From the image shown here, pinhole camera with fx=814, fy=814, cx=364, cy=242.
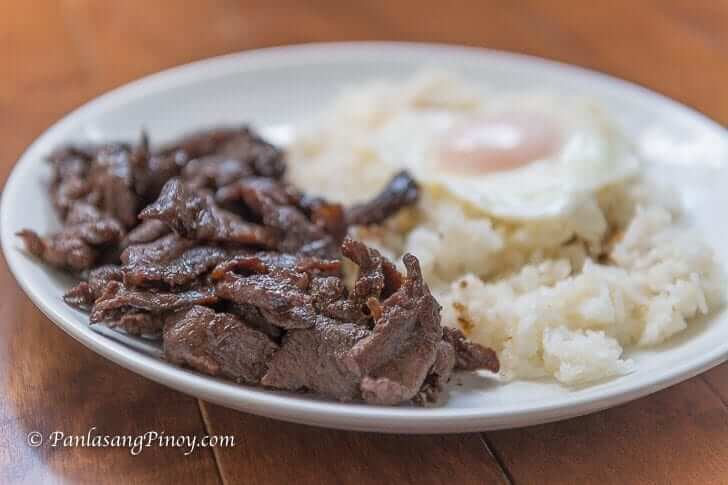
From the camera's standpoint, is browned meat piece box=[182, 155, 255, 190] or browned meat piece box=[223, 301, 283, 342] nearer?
browned meat piece box=[223, 301, 283, 342]

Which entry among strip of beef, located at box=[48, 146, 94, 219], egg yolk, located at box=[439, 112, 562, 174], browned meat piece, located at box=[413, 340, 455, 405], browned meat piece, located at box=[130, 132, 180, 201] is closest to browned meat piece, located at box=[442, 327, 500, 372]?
browned meat piece, located at box=[413, 340, 455, 405]

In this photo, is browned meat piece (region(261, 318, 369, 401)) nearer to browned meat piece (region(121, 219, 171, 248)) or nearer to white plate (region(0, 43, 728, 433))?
white plate (region(0, 43, 728, 433))

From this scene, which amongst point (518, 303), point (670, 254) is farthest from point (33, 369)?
point (670, 254)

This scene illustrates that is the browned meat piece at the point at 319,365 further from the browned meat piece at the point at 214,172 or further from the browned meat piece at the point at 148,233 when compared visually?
the browned meat piece at the point at 214,172

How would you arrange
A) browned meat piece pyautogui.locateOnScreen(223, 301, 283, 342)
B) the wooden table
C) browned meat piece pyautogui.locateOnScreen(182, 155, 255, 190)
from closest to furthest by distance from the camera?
the wooden table
browned meat piece pyautogui.locateOnScreen(223, 301, 283, 342)
browned meat piece pyautogui.locateOnScreen(182, 155, 255, 190)

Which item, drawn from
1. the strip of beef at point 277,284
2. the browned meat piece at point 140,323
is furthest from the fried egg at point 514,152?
the browned meat piece at point 140,323

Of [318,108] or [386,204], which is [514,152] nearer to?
[386,204]

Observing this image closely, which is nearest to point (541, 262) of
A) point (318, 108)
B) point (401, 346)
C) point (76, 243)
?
point (401, 346)

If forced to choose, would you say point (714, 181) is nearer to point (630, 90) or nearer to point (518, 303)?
point (630, 90)
